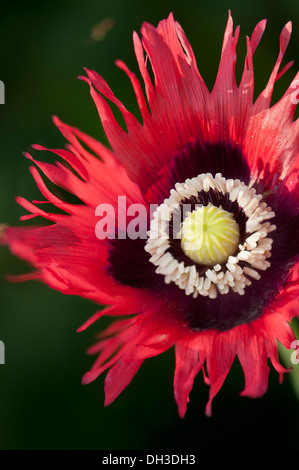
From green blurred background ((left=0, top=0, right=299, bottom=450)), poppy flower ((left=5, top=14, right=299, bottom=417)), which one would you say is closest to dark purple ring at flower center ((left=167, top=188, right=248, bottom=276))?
poppy flower ((left=5, top=14, right=299, bottom=417))

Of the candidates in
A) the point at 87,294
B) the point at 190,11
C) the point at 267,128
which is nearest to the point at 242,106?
the point at 267,128

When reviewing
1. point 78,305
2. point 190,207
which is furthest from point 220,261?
point 78,305

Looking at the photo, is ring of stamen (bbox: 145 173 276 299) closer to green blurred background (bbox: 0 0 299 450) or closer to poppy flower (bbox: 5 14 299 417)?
poppy flower (bbox: 5 14 299 417)

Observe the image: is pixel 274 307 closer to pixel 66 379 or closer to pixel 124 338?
pixel 124 338

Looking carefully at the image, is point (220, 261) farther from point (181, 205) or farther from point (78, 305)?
point (78, 305)

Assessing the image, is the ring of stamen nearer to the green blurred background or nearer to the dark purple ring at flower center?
the dark purple ring at flower center

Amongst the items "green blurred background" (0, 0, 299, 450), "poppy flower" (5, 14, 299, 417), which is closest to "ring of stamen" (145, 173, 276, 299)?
"poppy flower" (5, 14, 299, 417)

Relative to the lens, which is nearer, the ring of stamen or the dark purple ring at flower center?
the ring of stamen
